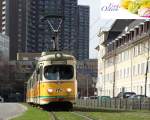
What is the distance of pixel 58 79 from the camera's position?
3803 cm

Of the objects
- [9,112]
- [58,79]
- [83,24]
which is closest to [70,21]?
[83,24]

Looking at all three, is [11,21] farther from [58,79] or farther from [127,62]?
[58,79]

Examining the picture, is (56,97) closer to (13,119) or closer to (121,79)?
(13,119)

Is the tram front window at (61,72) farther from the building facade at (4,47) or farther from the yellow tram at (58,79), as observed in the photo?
the building facade at (4,47)

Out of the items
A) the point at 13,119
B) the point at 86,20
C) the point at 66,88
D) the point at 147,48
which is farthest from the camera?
the point at 147,48

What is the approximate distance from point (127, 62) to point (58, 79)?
73.8 meters

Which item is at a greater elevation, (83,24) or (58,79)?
(83,24)

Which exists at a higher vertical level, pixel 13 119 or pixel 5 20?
pixel 5 20

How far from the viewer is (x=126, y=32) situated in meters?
114

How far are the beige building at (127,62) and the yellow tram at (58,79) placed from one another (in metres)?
40.7

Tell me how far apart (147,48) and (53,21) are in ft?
119

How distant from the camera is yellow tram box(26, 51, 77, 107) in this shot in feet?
124

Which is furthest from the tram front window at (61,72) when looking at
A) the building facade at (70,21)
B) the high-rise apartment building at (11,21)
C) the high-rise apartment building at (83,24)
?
the high-rise apartment building at (11,21)

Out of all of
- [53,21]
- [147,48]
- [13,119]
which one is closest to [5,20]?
[147,48]
